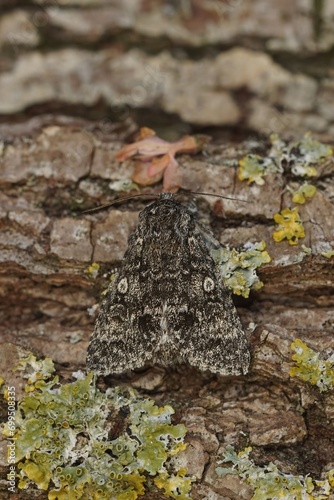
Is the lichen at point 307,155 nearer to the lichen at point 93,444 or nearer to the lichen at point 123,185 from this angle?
the lichen at point 123,185

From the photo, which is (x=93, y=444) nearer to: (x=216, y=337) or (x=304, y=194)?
(x=216, y=337)

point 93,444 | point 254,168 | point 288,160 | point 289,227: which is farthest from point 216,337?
point 288,160

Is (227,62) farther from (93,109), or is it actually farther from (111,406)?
(111,406)

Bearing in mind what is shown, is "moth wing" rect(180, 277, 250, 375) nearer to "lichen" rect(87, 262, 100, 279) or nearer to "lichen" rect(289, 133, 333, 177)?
"lichen" rect(87, 262, 100, 279)

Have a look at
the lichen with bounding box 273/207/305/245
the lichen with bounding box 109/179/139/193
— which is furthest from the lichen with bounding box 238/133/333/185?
the lichen with bounding box 109/179/139/193

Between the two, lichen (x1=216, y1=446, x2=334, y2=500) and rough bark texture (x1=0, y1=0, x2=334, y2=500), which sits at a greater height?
rough bark texture (x1=0, y1=0, x2=334, y2=500)

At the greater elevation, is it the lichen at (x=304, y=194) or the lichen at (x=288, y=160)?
the lichen at (x=288, y=160)

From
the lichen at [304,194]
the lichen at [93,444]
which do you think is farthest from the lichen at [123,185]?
the lichen at [93,444]

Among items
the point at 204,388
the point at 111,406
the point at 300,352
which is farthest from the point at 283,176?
the point at 111,406
